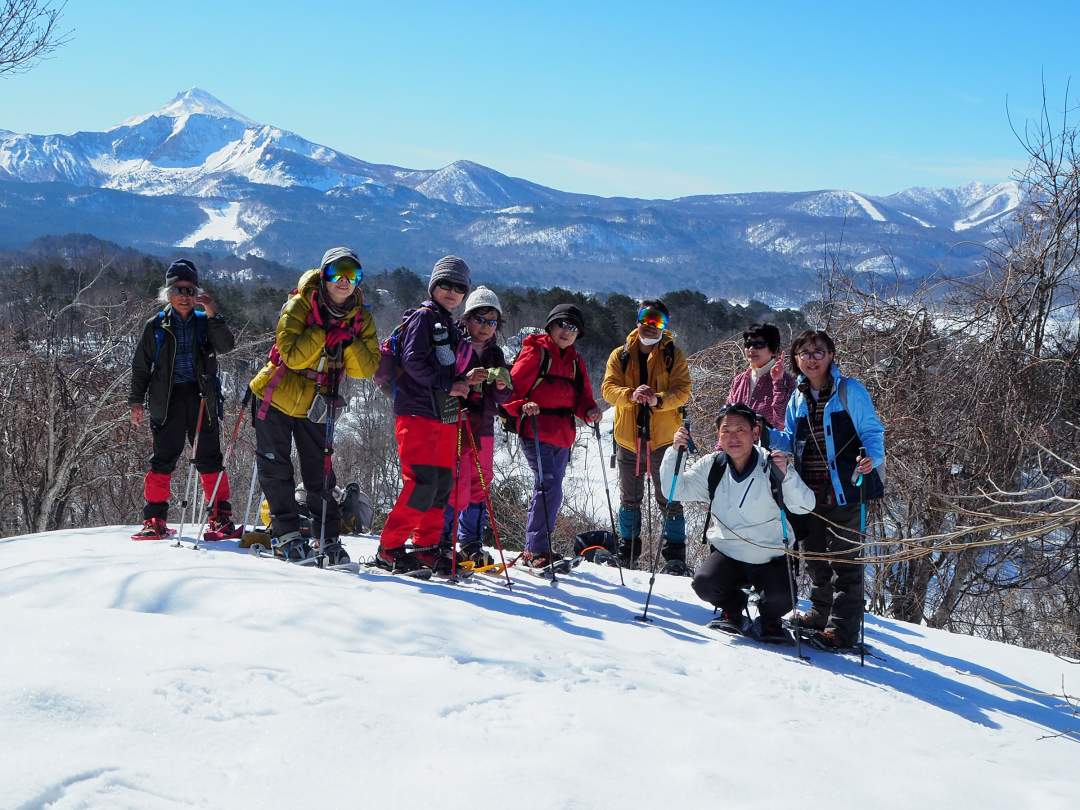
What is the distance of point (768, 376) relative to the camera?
680cm

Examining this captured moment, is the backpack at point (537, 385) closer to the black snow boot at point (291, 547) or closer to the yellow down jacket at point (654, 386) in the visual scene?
the yellow down jacket at point (654, 386)

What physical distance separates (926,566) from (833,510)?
7565 millimetres

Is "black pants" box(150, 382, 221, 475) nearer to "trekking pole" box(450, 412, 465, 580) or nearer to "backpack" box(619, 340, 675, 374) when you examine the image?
"trekking pole" box(450, 412, 465, 580)

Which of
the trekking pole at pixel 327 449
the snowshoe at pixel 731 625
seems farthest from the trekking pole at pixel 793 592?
the trekking pole at pixel 327 449

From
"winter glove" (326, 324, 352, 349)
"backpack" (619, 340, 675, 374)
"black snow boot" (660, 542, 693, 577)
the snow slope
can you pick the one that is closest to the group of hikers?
"winter glove" (326, 324, 352, 349)

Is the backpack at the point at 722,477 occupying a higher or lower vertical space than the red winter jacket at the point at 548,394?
lower

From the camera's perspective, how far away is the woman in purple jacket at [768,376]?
21.9 ft

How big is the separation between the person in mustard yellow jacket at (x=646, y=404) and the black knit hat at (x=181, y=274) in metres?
3.42

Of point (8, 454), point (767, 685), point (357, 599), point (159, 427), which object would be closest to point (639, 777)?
point (767, 685)

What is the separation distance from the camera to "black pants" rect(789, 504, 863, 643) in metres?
5.49

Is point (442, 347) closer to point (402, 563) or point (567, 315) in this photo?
point (567, 315)

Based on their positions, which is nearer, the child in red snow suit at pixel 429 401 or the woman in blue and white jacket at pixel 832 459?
the woman in blue and white jacket at pixel 832 459

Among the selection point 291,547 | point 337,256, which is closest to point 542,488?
point 291,547

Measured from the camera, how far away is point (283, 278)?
140375mm
